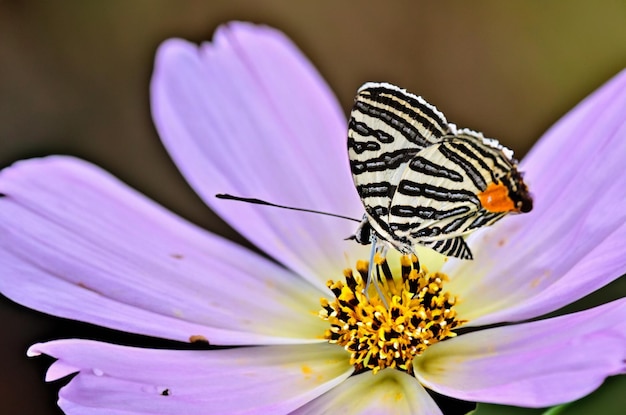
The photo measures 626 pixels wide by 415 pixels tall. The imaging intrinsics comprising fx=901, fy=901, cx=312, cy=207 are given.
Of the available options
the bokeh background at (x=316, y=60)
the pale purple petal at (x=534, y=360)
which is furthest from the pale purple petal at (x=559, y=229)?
the bokeh background at (x=316, y=60)

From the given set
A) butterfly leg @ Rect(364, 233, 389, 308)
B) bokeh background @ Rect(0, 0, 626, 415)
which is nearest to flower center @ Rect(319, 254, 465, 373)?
butterfly leg @ Rect(364, 233, 389, 308)

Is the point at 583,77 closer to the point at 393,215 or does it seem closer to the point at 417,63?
the point at 417,63

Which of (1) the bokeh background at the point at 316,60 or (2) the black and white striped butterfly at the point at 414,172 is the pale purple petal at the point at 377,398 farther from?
(1) the bokeh background at the point at 316,60

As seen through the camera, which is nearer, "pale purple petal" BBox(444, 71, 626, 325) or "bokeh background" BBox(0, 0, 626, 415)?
"pale purple petal" BBox(444, 71, 626, 325)

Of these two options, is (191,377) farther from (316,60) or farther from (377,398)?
(316,60)

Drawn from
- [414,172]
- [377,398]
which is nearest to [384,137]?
[414,172]

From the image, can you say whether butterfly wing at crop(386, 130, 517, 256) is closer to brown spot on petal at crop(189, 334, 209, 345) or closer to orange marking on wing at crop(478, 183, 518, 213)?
orange marking on wing at crop(478, 183, 518, 213)

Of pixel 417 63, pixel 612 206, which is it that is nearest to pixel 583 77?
pixel 417 63
